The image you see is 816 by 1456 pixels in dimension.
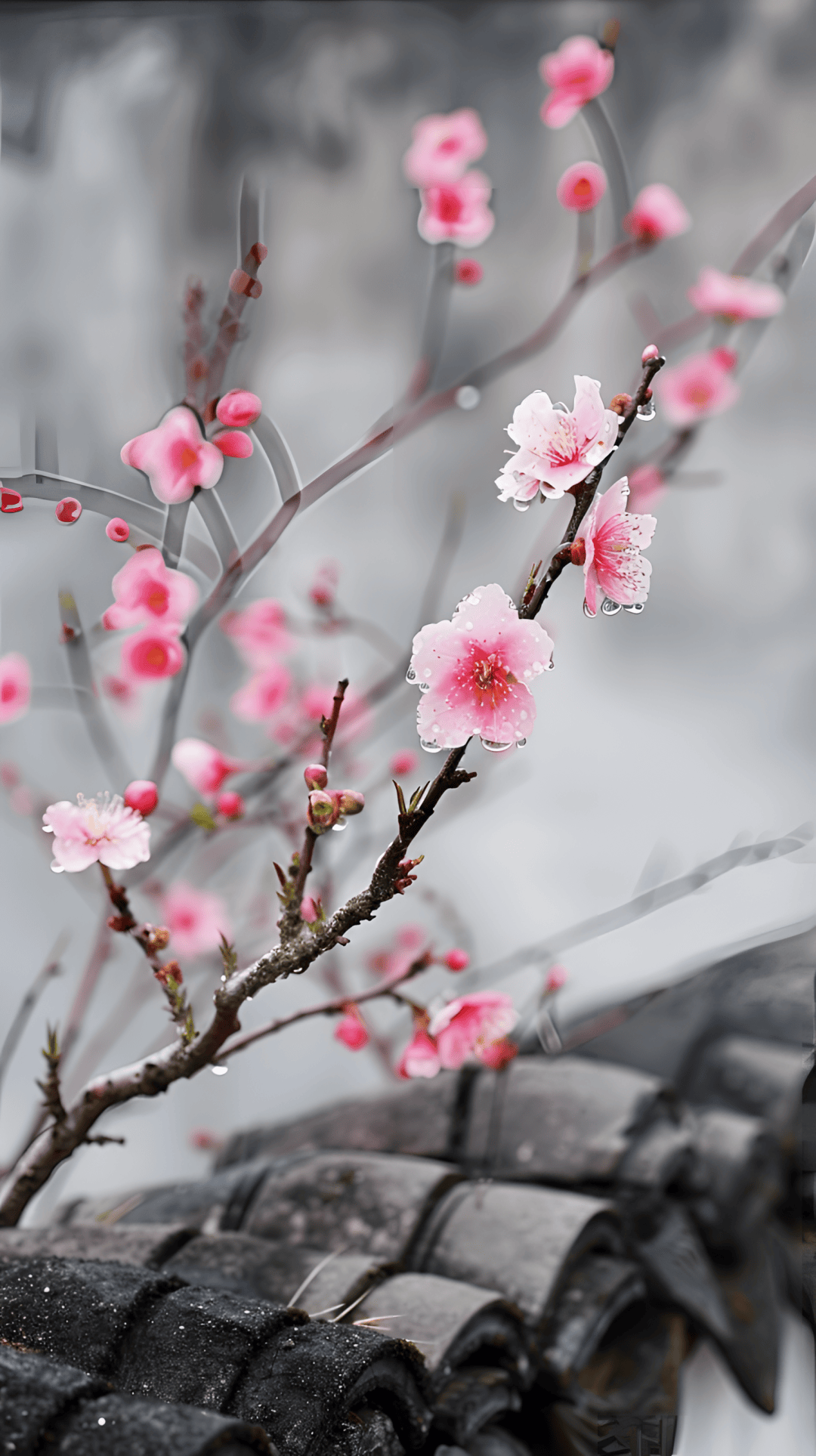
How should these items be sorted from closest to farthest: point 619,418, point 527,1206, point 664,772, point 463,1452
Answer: point 619,418, point 463,1452, point 527,1206, point 664,772

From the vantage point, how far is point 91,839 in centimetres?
70

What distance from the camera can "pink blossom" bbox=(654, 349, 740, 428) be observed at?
1208 mm

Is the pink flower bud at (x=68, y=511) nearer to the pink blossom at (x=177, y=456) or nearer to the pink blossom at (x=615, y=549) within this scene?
the pink blossom at (x=177, y=456)

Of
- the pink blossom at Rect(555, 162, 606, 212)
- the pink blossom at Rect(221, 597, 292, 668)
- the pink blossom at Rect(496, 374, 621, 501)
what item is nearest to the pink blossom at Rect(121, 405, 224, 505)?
the pink blossom at Rect(221, 597, 292, 668)

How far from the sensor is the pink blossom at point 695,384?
121cm

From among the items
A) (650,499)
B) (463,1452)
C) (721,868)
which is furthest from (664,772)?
(463,1452)

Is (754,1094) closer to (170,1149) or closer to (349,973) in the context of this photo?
(349,973)

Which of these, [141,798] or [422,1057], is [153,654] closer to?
[141,798]

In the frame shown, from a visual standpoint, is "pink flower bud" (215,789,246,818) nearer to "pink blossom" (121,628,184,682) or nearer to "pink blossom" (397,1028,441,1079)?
"pink blossom" (121,628,184,682)

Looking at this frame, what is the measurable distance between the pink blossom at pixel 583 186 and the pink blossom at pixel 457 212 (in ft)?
0.37

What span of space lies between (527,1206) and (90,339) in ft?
3.58

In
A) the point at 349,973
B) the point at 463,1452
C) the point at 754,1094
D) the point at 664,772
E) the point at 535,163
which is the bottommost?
the point at 463,1452

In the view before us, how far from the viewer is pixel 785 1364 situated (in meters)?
1.10

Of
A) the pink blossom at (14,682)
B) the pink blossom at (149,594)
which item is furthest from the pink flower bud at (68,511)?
the pink blossom at (14,682)
